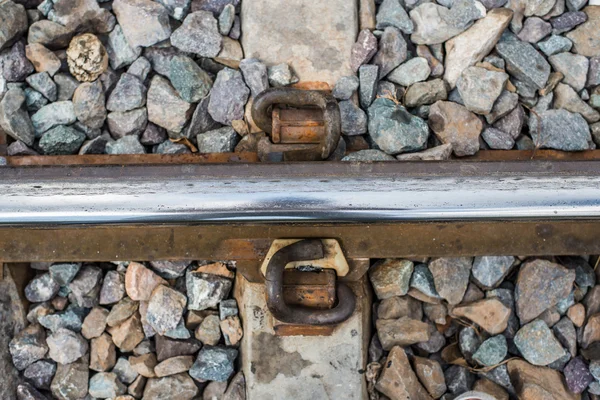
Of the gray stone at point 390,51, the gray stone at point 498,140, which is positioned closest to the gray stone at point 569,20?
the gray stone at point 498,140

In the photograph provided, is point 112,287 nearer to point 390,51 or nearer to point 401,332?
point 401,332

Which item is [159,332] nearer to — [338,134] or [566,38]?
[338,134]

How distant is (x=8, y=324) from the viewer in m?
2.36

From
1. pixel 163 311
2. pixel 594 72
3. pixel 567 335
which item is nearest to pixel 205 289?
pixel 163 311

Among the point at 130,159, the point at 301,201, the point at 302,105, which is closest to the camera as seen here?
the point at 301,201

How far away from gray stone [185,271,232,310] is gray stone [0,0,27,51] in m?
1.10

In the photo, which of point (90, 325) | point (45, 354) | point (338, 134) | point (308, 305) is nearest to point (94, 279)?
point (90, 325)

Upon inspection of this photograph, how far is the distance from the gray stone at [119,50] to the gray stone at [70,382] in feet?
3.71

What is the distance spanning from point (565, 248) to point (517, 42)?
0.82 meters

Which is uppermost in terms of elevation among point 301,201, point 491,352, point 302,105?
point 302,105

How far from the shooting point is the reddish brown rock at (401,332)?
232 cm

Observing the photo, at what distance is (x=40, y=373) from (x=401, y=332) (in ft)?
4.34

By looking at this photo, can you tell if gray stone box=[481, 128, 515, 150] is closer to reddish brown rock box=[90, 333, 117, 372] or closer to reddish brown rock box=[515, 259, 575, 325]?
reddish brown rock box=[515, 259, 575, 325]

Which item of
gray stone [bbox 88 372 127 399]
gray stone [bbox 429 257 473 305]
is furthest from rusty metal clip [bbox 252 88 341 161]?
gray stone [bbox 88 372 127 399]
